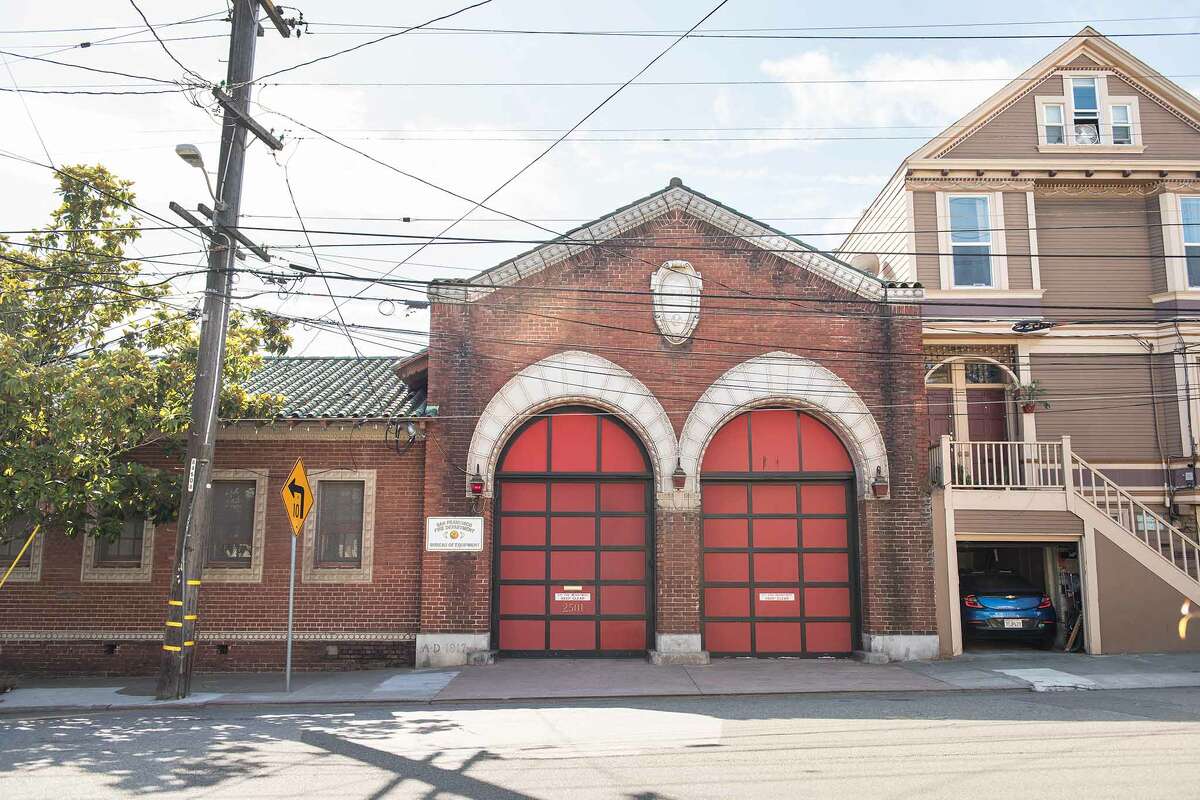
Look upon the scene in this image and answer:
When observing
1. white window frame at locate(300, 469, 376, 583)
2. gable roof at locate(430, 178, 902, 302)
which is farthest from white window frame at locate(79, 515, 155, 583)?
gable roof at locate(430, 178, 902, 302)

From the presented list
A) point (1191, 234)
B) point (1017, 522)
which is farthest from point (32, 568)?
point (1191, 234)

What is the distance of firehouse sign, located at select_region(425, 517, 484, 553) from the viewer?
15.1 m

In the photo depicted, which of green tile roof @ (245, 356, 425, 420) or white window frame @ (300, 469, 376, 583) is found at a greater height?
green tile roof @ (245, 356, 425, 420)

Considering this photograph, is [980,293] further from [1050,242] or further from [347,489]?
[347,489]

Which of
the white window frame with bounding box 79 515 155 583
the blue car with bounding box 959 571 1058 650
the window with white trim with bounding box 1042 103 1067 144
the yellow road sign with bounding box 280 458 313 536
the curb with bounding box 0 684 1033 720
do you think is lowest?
the curb with bounding box 0 684 1033 720

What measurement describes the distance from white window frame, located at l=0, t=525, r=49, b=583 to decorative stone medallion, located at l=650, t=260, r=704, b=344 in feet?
36.4

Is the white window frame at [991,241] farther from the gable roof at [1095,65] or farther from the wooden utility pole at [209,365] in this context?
the wooden utility pole at [209,365]

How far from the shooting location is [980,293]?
1923cm

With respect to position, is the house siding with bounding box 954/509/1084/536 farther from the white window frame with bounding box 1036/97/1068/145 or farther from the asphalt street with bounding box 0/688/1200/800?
the white window frame with bounding box 1036/97/1068/145

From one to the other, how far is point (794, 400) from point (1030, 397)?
606 cm

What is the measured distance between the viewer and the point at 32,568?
50.8 feet

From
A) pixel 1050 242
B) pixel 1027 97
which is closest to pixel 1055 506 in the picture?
pixel 1050 242

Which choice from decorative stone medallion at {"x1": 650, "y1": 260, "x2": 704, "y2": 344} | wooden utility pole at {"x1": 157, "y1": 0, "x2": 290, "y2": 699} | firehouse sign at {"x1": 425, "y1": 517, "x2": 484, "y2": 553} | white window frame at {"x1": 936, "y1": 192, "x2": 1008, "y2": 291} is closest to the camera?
wooden utility pole at {"x1": 157, "y1": 0, "x2": 290, "y2": 699}

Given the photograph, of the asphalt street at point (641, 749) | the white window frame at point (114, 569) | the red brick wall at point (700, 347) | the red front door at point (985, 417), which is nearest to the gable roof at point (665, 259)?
the red brick wall at point (700, 347)
